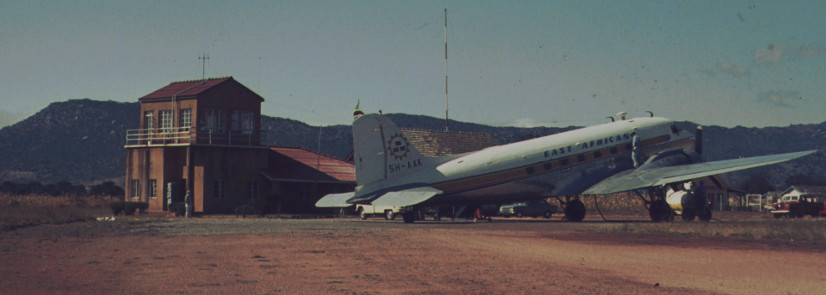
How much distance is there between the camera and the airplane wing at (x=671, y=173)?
39500mm

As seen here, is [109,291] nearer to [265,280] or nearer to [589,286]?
[265,280]

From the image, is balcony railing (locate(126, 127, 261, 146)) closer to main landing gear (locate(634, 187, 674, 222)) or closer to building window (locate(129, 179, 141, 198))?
building window (locate(129, 179, 141, 198))

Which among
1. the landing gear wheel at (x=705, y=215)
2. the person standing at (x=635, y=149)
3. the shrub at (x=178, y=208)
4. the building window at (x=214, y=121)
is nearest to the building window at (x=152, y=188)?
the shrub at (x=178, y=208)

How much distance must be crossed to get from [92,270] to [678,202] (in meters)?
30.0

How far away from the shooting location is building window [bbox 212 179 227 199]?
62.2m

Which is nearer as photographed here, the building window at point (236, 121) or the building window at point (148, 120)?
the building window at point (236, 121)

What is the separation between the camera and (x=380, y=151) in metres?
40.2

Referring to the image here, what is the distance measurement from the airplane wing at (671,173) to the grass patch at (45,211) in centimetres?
2523

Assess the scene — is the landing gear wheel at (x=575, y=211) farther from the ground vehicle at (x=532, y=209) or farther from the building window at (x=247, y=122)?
the building window at (x=247, y=122)

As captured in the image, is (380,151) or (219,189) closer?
(380,151)

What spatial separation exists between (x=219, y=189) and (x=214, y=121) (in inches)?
202

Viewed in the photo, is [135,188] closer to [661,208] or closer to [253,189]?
[253,189]

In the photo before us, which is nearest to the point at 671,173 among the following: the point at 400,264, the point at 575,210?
the point at 575,210

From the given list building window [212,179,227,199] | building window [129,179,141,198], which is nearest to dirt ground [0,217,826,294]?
building window [212,179,227,199]
